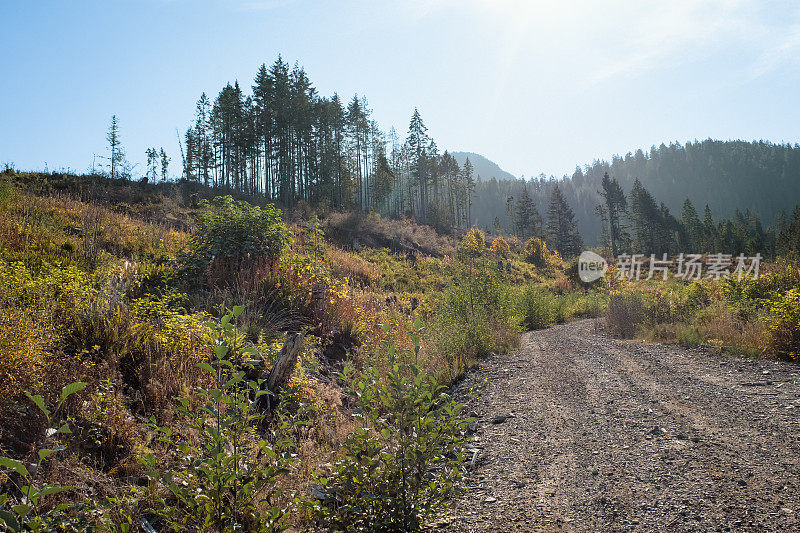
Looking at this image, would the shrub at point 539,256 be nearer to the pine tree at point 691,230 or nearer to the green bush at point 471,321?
the green bush at point 471,321

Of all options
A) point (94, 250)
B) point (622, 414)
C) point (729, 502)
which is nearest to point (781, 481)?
point (729, 502)

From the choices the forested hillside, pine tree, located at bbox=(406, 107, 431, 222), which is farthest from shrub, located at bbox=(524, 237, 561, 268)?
the forested hillside

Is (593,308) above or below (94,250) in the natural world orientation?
below

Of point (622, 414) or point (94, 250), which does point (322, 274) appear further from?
point (622, 414)

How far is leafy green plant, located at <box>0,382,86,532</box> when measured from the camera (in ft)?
4.48

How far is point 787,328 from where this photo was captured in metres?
6.49

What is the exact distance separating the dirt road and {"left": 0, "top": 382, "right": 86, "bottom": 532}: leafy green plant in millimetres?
2087

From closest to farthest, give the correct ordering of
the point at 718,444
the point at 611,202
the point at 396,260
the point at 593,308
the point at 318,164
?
the point at 718,444 < the point at 593,308 < the point at 396,260 < the point at 318,164 < the point at 611,202

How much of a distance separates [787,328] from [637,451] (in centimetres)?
544

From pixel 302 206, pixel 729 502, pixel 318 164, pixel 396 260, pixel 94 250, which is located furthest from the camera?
pixel 318 164

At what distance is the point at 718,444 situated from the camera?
330cm

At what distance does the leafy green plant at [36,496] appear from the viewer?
1365 millimetres

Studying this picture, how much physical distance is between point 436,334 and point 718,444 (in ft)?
15.2

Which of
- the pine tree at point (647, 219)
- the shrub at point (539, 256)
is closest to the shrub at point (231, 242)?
the shrub at point (539, 256)
